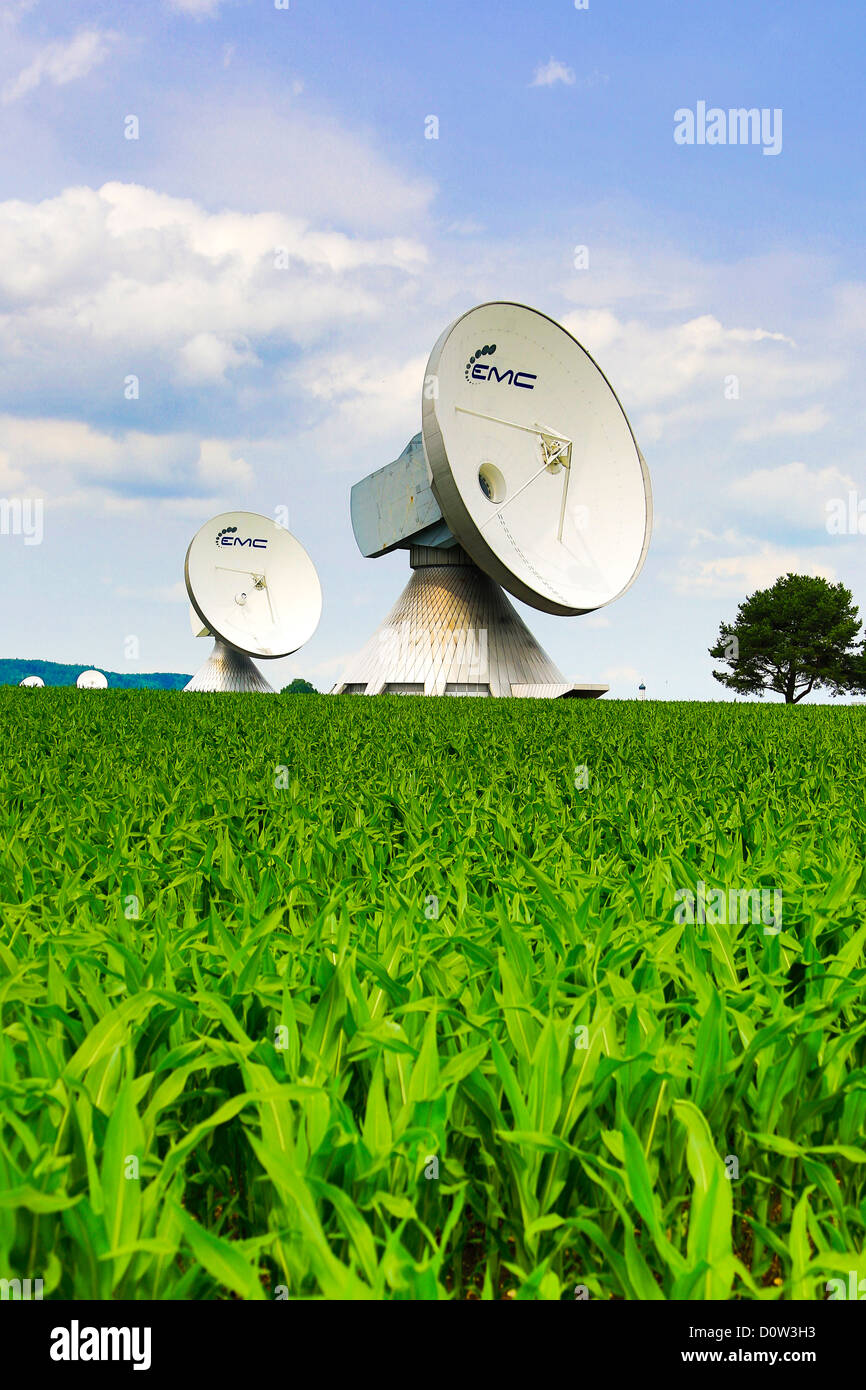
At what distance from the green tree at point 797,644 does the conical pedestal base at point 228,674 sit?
3160cm

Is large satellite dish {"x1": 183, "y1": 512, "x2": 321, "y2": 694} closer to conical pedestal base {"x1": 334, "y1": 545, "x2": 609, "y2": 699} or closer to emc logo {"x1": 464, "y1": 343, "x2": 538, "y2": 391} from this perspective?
conical pedestal base {"x1": 334, "y1": 545, "x2": 609, "y2": 699}

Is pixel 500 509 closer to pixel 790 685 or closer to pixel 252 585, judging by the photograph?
pixel 252 585

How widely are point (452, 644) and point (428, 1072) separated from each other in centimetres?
2857

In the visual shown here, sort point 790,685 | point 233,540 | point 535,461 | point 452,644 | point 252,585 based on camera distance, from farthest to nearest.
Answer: point 790,685 < point 252,585 < point 233,540 < point 452,644 < point 535,461

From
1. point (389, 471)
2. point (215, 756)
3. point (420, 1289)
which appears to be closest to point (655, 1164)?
point (420, 1289)

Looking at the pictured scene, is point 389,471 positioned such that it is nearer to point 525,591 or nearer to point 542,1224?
point 525,591

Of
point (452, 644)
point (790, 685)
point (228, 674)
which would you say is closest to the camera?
point (452, 644)

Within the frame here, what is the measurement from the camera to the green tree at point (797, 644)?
5716 centimetres

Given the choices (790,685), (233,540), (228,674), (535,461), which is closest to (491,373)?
(535,461)

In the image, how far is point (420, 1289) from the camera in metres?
1.24

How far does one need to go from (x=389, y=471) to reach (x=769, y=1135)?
30547 millimetres

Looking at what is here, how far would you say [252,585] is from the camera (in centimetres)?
4156

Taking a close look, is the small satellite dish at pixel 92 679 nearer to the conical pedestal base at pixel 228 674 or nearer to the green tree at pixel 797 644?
the conical pedestal base at pixel 228 674
